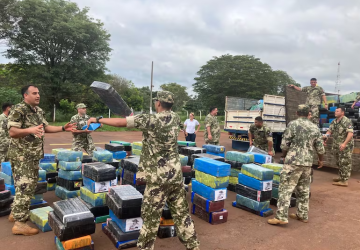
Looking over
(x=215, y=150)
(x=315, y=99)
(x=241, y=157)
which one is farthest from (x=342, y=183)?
(x=215, y=150)

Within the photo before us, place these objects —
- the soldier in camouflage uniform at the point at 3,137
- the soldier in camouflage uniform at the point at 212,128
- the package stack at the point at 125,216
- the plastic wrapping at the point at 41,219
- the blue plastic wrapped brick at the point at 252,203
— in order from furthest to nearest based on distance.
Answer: the soldier in camouflage uniform at the point at 212,128 < the soldier in camouflage uniform at the point at 3,137 < the blue plastic wrapped brick at the point at 252,203 < the plastic wrapping at the point at 41,219 < the package stack at the point at 125,216

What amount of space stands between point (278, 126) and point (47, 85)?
1952cm

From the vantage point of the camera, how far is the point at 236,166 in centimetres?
541

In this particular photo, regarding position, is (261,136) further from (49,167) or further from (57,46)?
(57,46)

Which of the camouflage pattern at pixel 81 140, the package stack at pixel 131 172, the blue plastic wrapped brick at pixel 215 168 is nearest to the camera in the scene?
the blue plastic wrapped brick at pixel 215 168

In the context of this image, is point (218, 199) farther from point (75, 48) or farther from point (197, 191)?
point (75, 48)

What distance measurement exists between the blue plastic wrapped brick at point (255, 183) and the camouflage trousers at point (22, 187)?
135 inches

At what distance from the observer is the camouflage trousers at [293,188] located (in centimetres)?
408

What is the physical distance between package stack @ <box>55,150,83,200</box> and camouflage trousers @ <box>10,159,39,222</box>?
793 mm

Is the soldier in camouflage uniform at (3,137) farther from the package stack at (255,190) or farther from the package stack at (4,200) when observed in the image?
the package stack at (255,190)

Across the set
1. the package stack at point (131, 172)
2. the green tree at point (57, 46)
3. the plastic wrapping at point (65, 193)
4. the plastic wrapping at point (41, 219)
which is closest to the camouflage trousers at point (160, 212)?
the package stack at point (131, 172)

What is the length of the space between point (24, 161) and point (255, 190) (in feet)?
12.0

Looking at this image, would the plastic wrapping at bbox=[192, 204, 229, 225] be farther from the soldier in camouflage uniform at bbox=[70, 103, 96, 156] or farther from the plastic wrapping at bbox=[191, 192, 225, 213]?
the soldier in camouflage uniform at bbox=[70, 103, 96, 156]

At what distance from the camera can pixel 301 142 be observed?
4.12 meters
